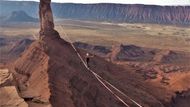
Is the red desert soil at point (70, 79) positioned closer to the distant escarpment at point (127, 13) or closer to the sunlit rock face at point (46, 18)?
the sunlit rock face at point (46, 18)

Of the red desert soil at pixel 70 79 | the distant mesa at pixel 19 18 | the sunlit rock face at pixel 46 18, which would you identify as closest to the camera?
the red desert soil at pixel 70 79

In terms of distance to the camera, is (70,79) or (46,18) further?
(46,18)

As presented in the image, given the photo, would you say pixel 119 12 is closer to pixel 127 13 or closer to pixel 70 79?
pixel 127 13

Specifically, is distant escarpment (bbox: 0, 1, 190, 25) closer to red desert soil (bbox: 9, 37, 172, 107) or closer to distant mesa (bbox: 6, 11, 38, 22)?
distant mesa (bbox: 6, 11, 38, 22)

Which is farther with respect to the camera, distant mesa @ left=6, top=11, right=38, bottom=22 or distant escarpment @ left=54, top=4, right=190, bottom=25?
distant escarpment @ left=54, top=4, right=190, bottom=25

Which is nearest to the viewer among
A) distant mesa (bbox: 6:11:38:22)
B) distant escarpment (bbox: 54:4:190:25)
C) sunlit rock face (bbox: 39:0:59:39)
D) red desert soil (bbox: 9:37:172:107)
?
red desert soil (bbox: 9:37:172:107)

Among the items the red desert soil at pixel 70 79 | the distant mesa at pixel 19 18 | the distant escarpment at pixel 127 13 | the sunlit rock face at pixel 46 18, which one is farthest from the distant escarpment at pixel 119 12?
the sunlit rock face at pixel 46 18

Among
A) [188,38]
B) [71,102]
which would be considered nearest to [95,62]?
[71,102]

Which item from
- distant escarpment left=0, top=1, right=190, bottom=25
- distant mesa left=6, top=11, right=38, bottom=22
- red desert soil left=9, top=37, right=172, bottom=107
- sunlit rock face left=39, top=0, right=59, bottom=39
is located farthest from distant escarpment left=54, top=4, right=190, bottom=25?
sunlit rock face left=39, top=0, right=59, bottom=39

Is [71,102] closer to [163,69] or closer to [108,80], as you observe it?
[108,80]

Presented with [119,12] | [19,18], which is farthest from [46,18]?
[119,12]
